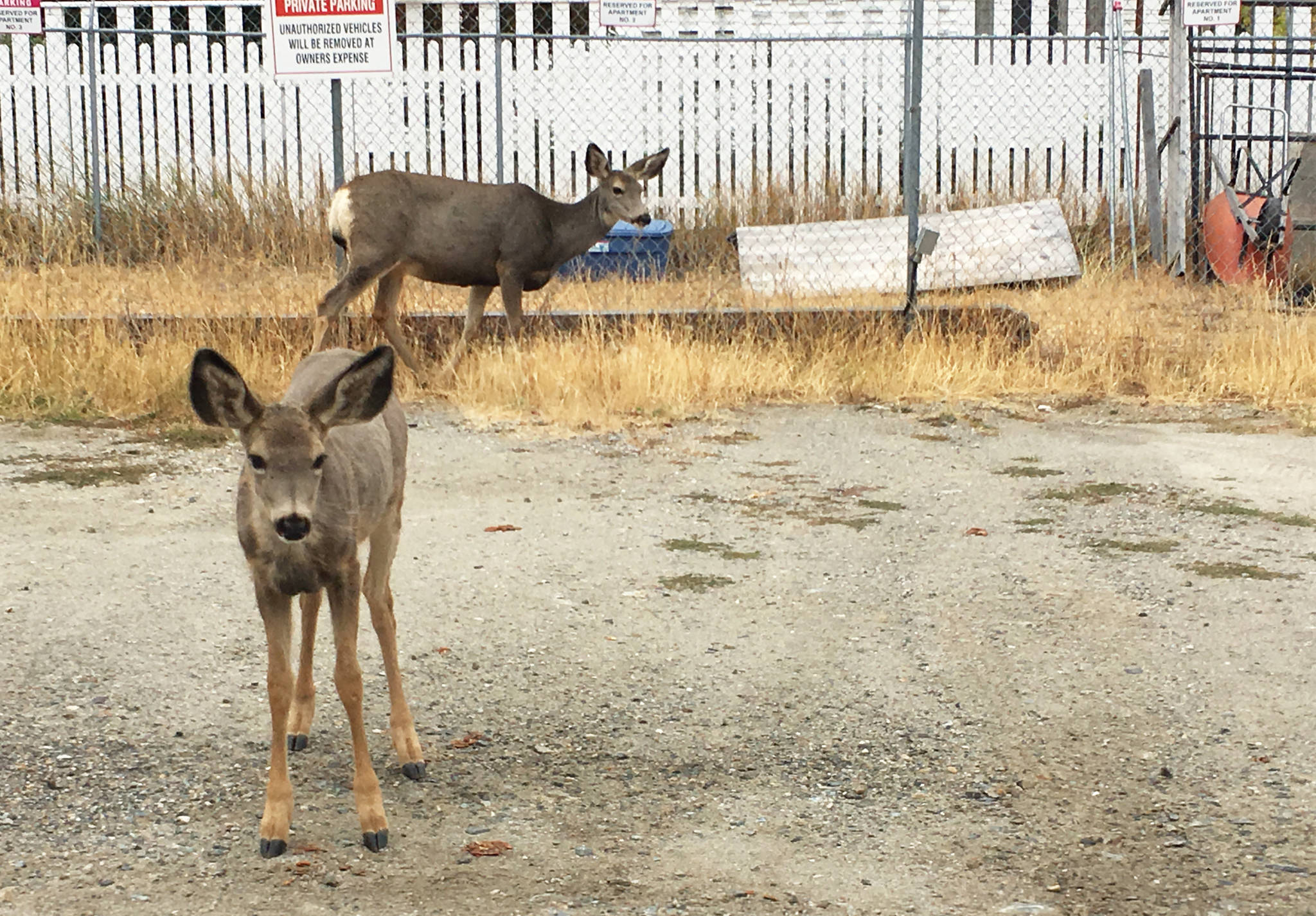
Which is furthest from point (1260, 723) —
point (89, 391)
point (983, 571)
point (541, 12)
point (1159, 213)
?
point (541, 12)

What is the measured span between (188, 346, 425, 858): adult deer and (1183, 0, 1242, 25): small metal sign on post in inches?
436

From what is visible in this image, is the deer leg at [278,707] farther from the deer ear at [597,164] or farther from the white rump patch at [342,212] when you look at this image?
the deer ear at [597,164]

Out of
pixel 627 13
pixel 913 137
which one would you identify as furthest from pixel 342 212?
pixel 627 13

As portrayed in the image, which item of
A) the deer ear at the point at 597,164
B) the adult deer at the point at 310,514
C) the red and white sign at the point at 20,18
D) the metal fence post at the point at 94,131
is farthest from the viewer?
the red and white sign at the point at 20,18

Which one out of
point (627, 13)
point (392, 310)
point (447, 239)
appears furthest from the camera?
point (627, 13)

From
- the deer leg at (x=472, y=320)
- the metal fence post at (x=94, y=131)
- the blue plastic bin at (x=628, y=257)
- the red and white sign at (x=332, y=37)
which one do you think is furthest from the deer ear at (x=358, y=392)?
the metal fence post at (x=94, y=131)

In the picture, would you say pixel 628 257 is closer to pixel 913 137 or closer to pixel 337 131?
pixel 337 131

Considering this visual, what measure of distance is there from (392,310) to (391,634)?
6.37 metres

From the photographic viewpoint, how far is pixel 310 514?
3826mm

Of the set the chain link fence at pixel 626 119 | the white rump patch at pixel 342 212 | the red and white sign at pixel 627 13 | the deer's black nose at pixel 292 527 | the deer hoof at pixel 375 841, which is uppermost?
the red and white sign at pixel 627 13

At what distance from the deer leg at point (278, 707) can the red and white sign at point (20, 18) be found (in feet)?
39.7

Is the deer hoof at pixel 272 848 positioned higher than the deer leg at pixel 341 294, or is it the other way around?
the deer leg at pixel 341 294

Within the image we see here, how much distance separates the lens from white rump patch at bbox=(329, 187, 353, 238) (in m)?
10.7

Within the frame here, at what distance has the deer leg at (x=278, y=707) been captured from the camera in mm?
4066
